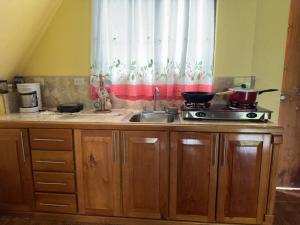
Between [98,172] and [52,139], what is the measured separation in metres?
0.45

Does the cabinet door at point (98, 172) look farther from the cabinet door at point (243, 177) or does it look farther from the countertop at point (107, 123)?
the cabinet door at point (243, 177)

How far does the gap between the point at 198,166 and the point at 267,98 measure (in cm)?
109

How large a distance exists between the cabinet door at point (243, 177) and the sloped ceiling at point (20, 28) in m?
1.90

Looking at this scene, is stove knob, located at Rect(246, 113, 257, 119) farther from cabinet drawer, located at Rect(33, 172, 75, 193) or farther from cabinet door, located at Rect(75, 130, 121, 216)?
cabinet drawer, located at Rect(33, 172, 75, 193)

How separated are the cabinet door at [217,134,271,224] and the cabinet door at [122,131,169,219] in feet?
1.46

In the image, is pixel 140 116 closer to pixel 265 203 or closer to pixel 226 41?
pixel 226 41

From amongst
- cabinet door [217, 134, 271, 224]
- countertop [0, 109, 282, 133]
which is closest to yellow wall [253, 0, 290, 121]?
countertop [0, 109, 282, 133]

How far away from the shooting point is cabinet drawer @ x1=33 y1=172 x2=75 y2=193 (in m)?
1.87

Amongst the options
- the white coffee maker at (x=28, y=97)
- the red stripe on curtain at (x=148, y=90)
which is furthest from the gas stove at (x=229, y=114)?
the white coffee maker at (x=28, y=97)

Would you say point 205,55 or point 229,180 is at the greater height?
point 205,55

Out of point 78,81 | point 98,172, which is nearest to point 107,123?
point 98,172

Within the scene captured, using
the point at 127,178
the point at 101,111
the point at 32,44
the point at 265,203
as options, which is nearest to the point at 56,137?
the point at 101,111

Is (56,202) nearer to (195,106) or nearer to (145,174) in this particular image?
(145,174)

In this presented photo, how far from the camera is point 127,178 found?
1.82 meters
